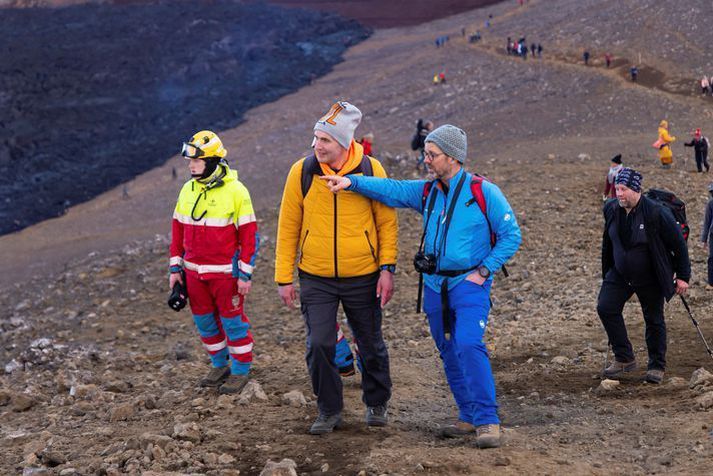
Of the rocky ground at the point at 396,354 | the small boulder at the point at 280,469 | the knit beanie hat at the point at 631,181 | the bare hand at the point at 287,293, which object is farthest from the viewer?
the knit beanie hat at the point at 631,181

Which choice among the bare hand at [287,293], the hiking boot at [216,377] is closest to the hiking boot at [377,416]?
the bare hand at [287,293]

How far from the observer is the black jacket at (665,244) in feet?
22.7

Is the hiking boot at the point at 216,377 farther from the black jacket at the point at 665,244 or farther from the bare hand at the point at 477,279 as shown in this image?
the black jacket at the point at 665,244

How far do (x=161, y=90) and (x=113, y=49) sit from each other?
252 inches

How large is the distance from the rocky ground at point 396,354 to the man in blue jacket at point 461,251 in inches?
17.1

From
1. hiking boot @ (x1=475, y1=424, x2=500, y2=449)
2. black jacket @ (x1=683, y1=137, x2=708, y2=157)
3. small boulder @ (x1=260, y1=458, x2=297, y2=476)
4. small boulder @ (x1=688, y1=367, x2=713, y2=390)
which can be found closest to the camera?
small boulder @ (x1=260, y1=458, x2=297, y2=476)

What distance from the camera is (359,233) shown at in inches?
240

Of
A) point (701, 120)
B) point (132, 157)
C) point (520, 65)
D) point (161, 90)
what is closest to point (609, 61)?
point (520, 65)

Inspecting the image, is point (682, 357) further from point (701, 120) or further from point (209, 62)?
point (209, 62)

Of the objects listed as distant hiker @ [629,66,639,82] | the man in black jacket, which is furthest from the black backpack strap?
distant hiker @ [629,66,639,82]

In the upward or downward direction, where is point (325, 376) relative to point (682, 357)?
upward

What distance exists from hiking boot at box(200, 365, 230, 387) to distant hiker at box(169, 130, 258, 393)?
298 mm

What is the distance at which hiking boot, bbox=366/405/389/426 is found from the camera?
634 cm

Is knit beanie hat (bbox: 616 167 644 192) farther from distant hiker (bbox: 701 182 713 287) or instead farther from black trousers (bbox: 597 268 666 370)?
distant hiker (bbox: 701 182 713 287)
